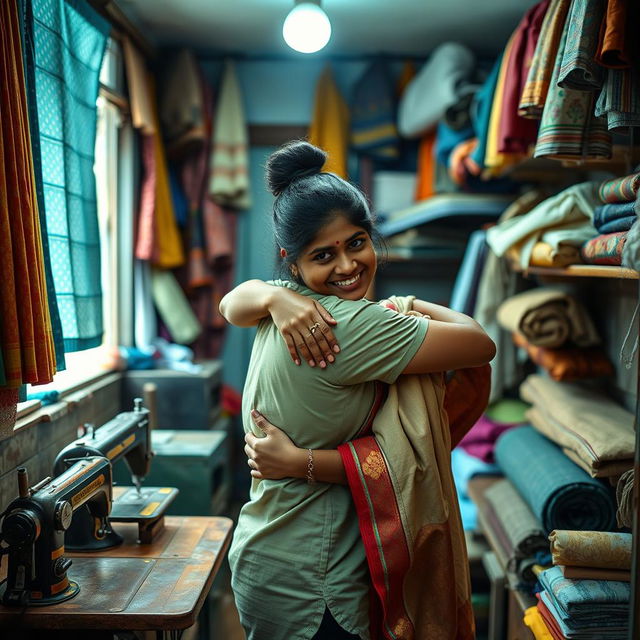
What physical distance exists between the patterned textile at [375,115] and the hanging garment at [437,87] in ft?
0.50

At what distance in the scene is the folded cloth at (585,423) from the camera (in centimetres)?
181

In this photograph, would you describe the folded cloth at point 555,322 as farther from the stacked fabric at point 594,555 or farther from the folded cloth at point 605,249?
the stacked fabric at point 594,555

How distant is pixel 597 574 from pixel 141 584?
109cm

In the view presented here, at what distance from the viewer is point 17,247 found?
1549 mm

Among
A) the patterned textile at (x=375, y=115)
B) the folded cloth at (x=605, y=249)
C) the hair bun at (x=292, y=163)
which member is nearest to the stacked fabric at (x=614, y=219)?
the folded cloth at (x=605, y=249)

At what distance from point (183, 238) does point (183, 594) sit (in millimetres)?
2838

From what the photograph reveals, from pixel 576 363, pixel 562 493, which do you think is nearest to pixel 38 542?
pixel 562 493

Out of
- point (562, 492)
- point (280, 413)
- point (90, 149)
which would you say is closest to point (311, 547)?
point (280, 413)

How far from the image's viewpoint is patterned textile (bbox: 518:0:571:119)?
1700 millimetres

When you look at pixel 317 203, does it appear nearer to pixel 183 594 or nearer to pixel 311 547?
pixel 311 547

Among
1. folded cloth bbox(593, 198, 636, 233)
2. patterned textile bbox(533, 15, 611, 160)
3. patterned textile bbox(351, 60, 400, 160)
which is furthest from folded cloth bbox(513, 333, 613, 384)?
patterned textile bbox(351, 60, 400, 160)

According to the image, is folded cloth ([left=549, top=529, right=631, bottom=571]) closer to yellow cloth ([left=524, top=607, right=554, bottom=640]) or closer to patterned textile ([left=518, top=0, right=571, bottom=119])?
yellow cloth ([left=524, top=607, right=554, bottom=640])

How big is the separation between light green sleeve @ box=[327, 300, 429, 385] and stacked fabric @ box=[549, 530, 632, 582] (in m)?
0.72

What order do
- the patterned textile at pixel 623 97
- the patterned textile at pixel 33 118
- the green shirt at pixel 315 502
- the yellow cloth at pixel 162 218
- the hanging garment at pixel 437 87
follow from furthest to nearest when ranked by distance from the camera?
the yellow cloth at pixel 162 218 → the hanging garment at pixel 437 87 → the patterned textile at pixel 33 118 → the patterned textile at pixel 623 97 → the green shirt at pixel 315 502
